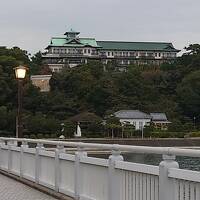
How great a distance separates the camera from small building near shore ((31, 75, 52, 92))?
119500 millimetres

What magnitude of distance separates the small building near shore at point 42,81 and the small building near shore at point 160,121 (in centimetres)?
2490

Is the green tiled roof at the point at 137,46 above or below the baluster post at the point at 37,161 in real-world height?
above

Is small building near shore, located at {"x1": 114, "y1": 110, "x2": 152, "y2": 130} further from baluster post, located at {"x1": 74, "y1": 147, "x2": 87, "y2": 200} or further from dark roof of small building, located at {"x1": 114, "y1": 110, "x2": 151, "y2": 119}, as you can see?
baluster post, located at {"x1": 74, "y1": 147, "x2": 87, "y2": 200}

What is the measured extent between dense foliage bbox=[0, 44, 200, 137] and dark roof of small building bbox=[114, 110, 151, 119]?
76.6 inches

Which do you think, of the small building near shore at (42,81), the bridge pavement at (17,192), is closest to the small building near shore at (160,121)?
the small building near shore at (42,81)

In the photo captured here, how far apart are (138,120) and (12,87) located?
22.8m

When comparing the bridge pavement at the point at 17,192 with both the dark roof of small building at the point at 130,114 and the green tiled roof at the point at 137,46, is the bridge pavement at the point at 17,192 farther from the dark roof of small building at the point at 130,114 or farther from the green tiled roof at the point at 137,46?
the green tiled roof at the point at 137,46

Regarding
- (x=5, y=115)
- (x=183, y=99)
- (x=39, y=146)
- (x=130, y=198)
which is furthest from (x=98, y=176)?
(x=183, y=99)

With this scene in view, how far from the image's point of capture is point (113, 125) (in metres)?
88.4

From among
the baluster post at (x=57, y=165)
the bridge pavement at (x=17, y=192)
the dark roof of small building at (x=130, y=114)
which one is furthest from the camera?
the dark roof of small building at (x=130, y=114)

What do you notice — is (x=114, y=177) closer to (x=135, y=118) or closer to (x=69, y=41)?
(x=135, y=118)

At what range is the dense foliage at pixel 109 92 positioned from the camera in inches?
3927

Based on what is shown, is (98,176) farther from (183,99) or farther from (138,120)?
(183,99)

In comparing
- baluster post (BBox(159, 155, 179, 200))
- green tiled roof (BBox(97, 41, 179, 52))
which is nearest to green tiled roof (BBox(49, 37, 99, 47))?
green tiled roof (BBox(97, 41, 179, 52))
